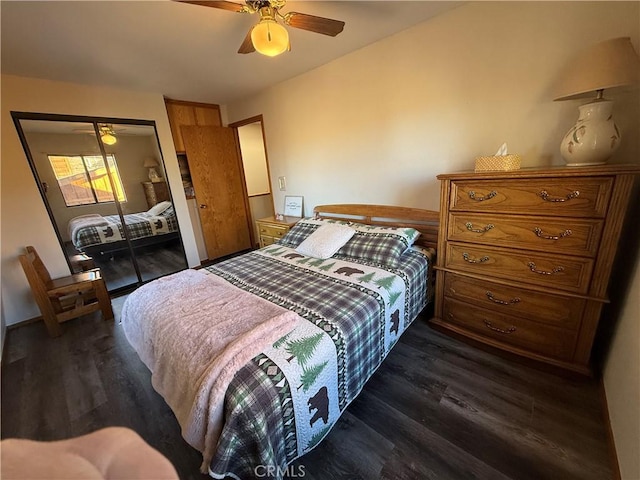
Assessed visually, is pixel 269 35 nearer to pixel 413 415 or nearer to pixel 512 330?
pixel 413 415

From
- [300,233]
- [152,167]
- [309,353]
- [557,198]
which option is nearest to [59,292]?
[152,167]

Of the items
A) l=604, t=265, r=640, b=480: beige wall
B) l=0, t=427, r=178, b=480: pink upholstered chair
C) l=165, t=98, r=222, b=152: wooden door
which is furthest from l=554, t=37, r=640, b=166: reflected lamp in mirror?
l=165, t=98, r=222, b=152: wooden door

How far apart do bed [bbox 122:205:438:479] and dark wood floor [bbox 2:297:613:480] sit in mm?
200

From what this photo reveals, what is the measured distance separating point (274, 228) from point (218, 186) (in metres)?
1.37

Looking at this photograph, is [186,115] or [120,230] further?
[186,115]

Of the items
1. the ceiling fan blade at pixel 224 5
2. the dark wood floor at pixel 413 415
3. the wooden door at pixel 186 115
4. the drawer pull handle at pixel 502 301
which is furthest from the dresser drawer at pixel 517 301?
the wooden door at pixel 186 115

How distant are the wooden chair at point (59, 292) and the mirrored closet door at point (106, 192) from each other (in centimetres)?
37

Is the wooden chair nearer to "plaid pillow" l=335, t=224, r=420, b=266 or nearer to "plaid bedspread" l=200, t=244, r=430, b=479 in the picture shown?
"plaid bedspread" l=200, t=244, r=430, b=479

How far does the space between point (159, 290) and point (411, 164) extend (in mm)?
2334

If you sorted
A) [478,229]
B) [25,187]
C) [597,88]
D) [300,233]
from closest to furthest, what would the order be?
[597,88] → [478,229] → [25,187] → [300,233]

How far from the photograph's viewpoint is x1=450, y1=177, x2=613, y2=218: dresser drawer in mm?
1339

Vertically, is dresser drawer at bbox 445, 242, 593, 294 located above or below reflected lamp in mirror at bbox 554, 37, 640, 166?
below

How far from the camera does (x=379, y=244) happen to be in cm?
213

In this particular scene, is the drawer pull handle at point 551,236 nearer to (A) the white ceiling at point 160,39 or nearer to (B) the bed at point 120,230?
(A) the white ceiling at point 160,39
